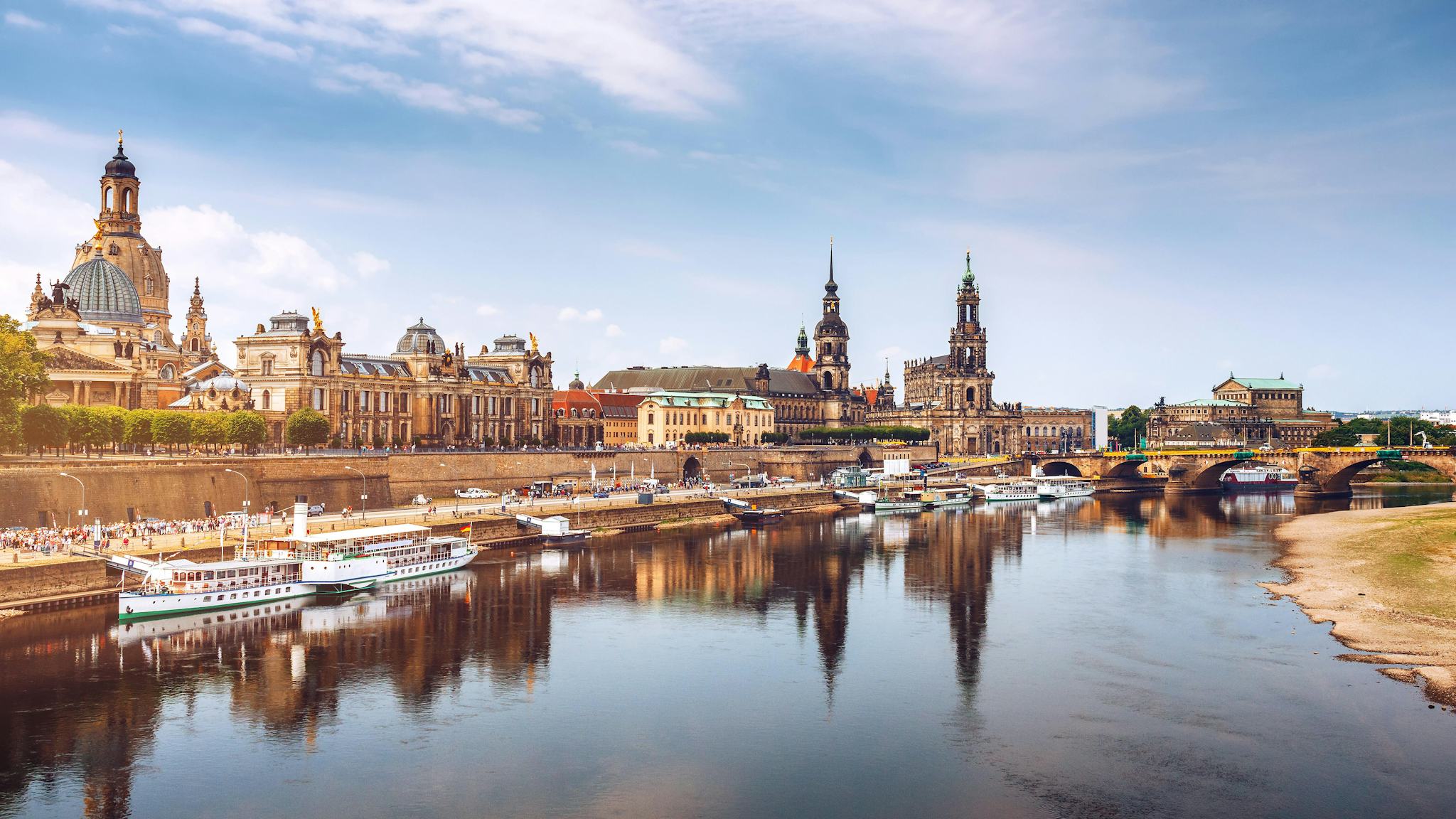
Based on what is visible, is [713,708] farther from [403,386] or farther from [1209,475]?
[1209,475]

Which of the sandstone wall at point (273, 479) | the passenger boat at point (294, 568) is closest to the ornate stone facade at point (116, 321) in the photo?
the sandstone wall at point (273, 479)

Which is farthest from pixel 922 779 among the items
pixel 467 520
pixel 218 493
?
pixel 218 493

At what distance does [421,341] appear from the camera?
111 metres

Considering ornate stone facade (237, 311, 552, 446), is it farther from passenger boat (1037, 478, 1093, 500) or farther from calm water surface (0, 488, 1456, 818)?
passenger boat (1037, 478, 1093, 500)

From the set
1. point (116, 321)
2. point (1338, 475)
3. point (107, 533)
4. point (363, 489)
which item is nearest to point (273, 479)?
point (363, 489)

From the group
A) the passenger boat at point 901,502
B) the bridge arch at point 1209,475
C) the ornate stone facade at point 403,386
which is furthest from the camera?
the bridge arch at point 1209,475

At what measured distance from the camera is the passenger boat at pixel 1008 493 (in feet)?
440

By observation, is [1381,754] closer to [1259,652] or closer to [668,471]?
[1259,652]

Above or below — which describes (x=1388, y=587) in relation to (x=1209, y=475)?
below

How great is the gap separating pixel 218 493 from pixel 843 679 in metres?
47.5

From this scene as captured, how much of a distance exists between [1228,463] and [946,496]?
3879cm

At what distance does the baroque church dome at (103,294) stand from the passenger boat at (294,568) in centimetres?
4996

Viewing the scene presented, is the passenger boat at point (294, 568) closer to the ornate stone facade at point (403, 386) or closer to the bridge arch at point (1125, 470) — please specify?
the ornate stone facade at point (403, 386)

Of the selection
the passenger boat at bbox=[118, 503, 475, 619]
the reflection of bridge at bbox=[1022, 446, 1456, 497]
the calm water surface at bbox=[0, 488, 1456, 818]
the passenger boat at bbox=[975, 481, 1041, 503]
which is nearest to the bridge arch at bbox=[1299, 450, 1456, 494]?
the reflection of bridge at bbox=[1022, 446, 1456, 497]
